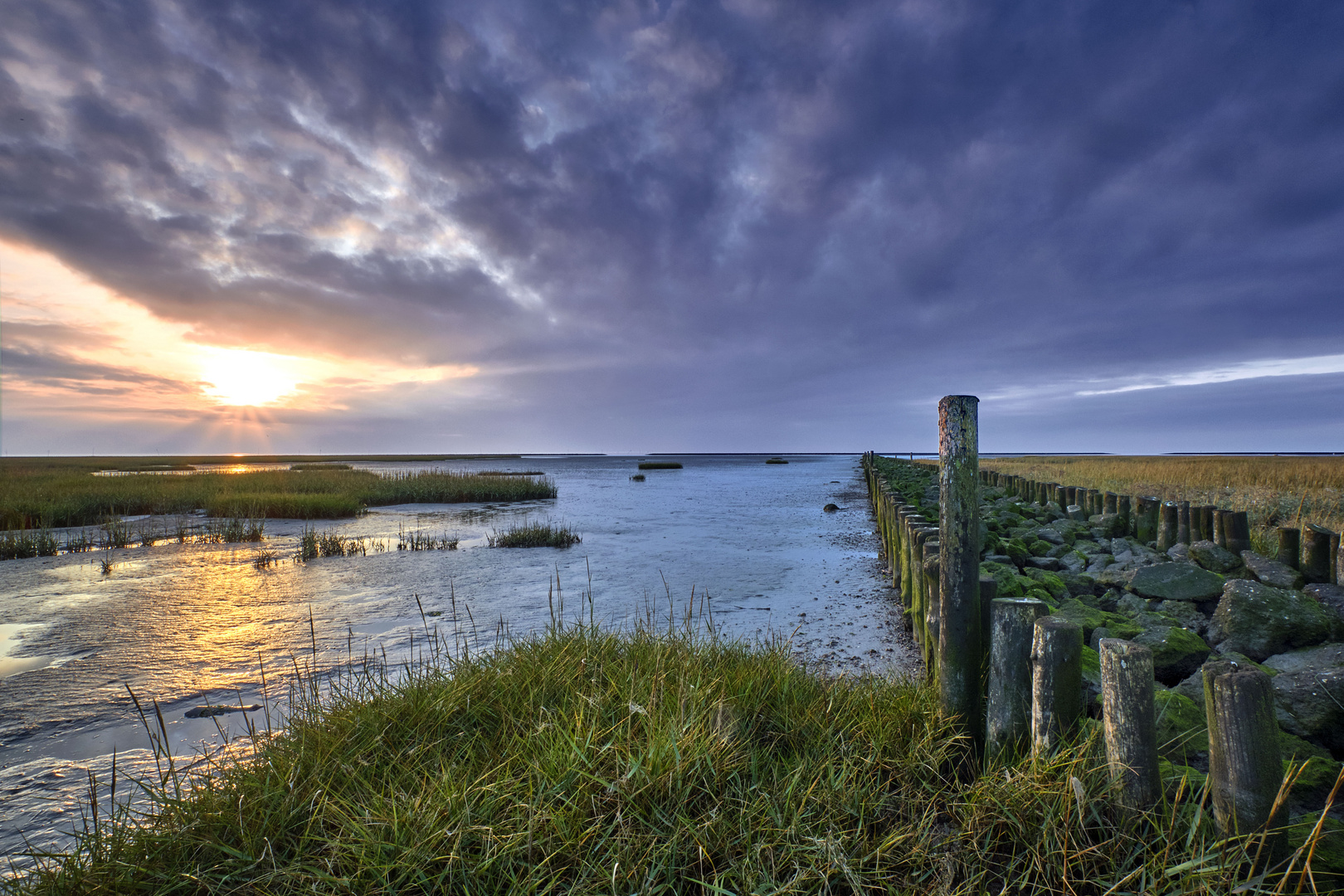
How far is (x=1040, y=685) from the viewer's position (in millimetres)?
2605

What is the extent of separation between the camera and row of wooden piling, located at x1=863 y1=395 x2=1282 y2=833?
204 cm

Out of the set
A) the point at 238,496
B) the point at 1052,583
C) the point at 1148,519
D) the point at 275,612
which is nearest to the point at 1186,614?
the point at 1052,583

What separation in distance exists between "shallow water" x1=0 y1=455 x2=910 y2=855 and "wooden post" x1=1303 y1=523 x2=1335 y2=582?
3.97 metres

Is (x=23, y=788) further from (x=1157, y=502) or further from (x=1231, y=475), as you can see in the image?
(x=1231, y=475)

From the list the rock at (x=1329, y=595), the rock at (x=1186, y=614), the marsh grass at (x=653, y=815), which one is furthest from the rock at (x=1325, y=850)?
the rock at (x=1329, y=595)

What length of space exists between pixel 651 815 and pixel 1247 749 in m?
2.22

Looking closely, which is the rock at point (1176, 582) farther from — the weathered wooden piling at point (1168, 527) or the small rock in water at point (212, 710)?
the small rock in water at point (212, 710)

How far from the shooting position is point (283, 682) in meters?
4.98

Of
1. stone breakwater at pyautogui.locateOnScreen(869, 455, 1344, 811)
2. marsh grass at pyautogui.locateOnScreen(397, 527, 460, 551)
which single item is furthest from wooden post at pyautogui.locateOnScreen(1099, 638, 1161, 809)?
marsh grass at pyautogui.locateOnScreen(397, 527, 460, 551)

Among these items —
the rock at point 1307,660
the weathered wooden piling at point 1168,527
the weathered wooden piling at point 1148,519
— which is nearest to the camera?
the rock at point 1307,660

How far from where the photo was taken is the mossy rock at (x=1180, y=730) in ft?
9.56

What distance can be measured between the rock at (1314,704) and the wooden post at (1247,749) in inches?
64.7

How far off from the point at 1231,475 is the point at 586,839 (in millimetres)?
25222

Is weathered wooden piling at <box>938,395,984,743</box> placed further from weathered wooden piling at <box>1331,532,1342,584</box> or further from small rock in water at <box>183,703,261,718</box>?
weathered wooden piling at <box>1331,532,1342,584</box>
